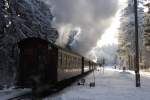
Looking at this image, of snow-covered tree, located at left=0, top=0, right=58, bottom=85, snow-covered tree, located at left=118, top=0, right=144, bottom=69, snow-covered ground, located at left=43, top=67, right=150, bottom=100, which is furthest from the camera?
snow-covered tree, located at left=118, top=0, right=144, bottom=69

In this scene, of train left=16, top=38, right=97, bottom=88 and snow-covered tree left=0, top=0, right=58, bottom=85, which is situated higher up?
snow-covered tree left=0, top=0, right=58, bottom=85

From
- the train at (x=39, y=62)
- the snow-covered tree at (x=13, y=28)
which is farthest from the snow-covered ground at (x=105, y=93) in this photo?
the snow-covered tree at (x=13, y=28)

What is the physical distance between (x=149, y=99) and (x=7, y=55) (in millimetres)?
19743

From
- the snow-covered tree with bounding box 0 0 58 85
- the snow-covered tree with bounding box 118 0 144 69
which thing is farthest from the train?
the snow-covered tree with bounding box 118 0 144 69

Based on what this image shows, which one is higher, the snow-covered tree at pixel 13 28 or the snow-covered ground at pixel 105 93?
the snow-covered tree at pixel 13 28

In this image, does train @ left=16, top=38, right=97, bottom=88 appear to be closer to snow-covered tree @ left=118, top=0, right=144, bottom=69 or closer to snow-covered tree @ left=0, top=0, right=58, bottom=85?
snow-covered tree @ left=0, top=0, right=58, bottom=85

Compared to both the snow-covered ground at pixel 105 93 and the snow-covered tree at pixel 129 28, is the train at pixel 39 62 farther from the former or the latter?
the snow-covered tree at pixel 129 28

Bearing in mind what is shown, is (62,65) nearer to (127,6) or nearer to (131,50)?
(131,50)

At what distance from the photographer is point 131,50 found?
3086 inches

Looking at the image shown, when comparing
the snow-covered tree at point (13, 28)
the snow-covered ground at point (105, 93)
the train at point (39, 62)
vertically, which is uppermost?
the snow-covered tree at point (13, 28)

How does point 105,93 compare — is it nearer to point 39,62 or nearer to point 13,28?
point 39,62

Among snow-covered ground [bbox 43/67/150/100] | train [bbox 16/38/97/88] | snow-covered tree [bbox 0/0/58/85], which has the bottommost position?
snow-covered ground [bbox 43/67/150/100]

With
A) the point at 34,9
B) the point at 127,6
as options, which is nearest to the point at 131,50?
the point at 127,6

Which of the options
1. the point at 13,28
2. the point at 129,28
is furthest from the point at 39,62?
the point at 129,28
